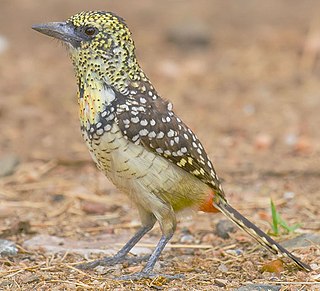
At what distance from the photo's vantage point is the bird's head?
16.6 ft

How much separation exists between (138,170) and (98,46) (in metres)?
0.80

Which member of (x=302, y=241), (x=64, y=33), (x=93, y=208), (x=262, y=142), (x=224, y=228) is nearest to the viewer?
(x=64, y=33)

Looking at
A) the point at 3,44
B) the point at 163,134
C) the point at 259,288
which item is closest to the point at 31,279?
the point at 163,134

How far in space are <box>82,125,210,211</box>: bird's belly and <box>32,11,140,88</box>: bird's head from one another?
1.27 feet

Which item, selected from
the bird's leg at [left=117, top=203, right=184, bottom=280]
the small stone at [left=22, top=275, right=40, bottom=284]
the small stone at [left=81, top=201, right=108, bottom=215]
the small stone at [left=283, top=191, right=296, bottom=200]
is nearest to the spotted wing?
the bird's leg at [left=117, top=203, right=184, bottom=280]

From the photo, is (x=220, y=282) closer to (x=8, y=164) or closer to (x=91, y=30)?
(x=91, y=30)

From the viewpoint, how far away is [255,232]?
529cm

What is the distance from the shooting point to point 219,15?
1253 cm

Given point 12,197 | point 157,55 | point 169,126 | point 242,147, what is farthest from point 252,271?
point 157,55

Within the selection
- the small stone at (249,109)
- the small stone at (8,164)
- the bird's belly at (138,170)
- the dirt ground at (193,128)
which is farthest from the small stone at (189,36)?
the bird's belly at (138,170)

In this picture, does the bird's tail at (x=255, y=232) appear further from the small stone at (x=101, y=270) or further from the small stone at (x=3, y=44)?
the small stone at (x=3, y=44)

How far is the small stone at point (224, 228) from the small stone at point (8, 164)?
7.71ft

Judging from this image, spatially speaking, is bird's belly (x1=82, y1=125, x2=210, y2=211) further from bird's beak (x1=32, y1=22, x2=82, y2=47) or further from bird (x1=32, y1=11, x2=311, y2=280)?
bird's beak (x1=32, y1=22, x2=82, y2=47)

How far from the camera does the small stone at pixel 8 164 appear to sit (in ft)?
25.0
